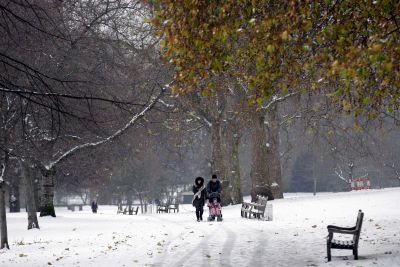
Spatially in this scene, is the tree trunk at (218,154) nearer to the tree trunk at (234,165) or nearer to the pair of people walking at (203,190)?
the tree trunk at (234,165)

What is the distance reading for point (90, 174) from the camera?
127 ft

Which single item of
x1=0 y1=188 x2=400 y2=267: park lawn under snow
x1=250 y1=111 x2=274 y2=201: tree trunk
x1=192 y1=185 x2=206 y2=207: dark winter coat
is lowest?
x1=0 y1=188 x2=400 y2=267: park lawn under snow

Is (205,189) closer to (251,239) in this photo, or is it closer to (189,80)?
(251,239)

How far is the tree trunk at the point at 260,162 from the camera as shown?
96.8 ft

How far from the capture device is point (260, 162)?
2967 centimetres

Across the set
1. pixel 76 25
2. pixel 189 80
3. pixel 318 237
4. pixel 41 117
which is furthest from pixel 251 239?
pixel 76 25

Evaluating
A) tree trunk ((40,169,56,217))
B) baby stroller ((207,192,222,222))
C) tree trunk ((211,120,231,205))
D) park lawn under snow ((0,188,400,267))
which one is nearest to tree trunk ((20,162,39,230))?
park lawn under snow ((0,188,400,267))

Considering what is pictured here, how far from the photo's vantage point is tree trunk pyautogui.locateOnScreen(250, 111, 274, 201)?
96.8ft

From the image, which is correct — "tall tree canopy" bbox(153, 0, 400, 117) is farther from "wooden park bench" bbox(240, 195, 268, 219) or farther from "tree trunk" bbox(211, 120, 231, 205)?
"tree trunk" bbox(211, 120, 231, 205)

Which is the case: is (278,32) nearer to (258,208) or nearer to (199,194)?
(199,194)

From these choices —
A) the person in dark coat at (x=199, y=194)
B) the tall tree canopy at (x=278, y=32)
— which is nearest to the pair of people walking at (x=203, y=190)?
the person in dark coat at (x=199, y=194)

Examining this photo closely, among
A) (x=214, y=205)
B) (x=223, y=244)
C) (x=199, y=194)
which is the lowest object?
(x=223, y=244)

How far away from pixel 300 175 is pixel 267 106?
149 ft

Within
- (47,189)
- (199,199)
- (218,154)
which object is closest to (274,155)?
(218,154)
